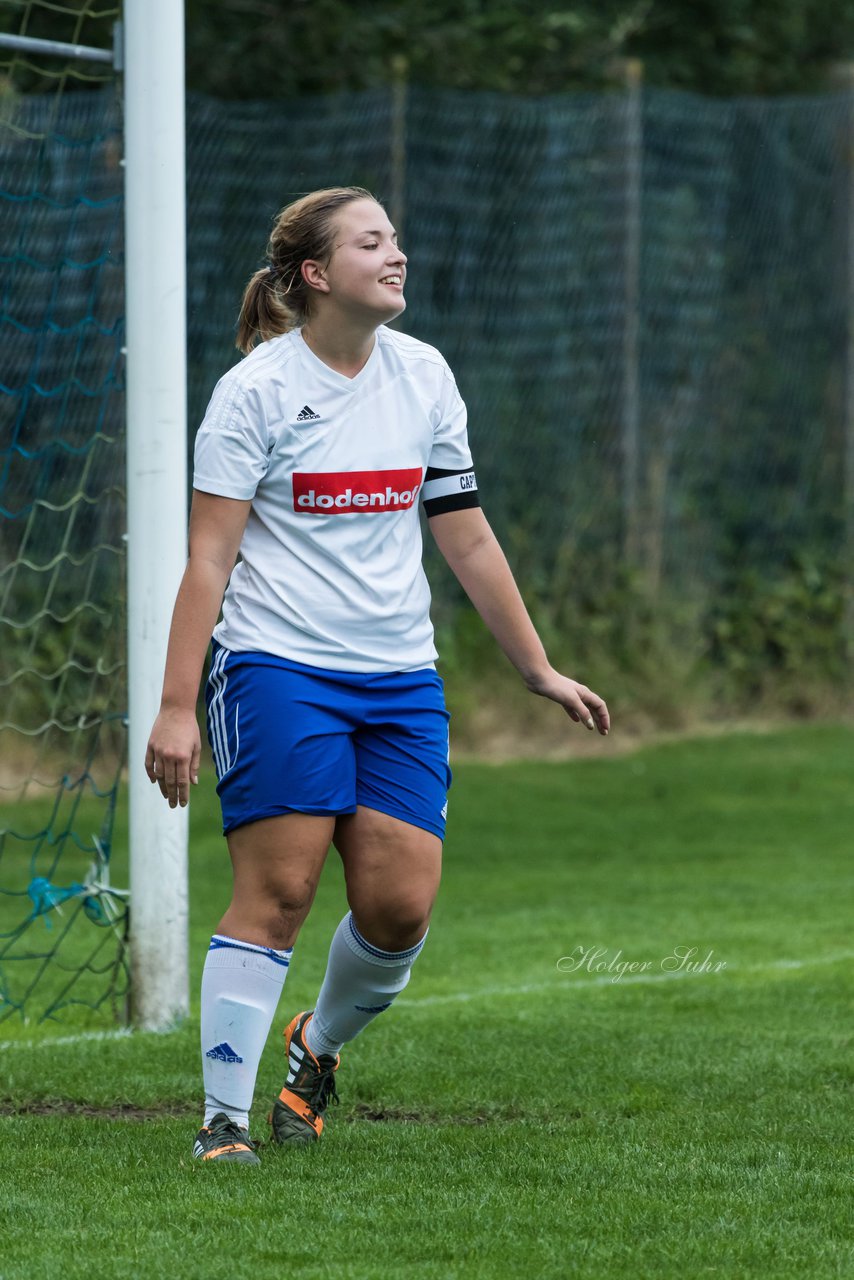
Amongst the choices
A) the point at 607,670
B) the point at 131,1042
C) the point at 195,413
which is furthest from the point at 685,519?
the point at 131,1042

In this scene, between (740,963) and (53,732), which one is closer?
(740,963)

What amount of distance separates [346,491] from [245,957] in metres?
0.95

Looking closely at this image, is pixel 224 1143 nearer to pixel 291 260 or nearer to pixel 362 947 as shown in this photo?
pixel 362 947

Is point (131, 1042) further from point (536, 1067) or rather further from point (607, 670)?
point (607, 670)

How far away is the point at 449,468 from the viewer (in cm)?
423

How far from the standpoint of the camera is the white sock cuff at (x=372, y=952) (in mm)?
4148

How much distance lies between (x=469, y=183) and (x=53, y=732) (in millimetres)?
4605

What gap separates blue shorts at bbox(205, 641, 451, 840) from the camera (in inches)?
152

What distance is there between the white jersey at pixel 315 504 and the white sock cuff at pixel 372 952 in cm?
59

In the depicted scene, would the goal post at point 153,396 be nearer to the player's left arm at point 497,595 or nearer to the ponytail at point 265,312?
the ponytail at point 265,312

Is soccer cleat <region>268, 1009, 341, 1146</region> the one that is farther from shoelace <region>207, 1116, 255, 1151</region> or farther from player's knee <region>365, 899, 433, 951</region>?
player's knee <region>365, 899, 433, 951</region>

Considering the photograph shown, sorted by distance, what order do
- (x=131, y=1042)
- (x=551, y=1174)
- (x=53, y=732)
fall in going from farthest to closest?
(x=53, y=732) → (x=131, y=1042) → (x=551, y=1174)

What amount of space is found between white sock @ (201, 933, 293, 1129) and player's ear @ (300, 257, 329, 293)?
133cm

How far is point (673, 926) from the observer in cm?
741
